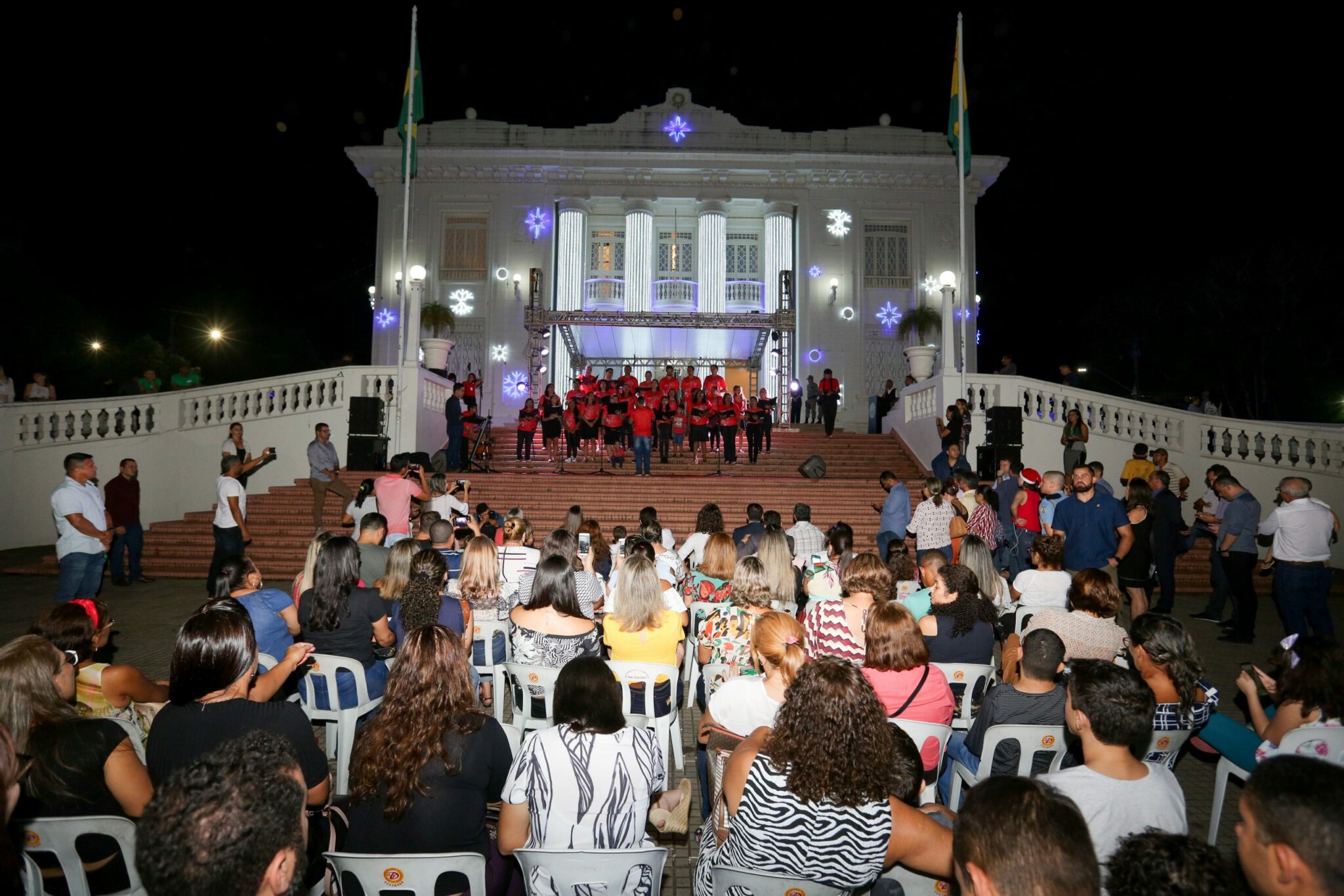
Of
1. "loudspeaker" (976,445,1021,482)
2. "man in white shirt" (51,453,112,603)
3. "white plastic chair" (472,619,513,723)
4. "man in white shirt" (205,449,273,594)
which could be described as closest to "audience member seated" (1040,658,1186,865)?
"white plastic chair" (472,619,513,723)

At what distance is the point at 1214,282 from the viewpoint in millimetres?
29344

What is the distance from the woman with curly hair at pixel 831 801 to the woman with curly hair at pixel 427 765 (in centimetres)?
96

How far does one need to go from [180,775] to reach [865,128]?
1065 inches

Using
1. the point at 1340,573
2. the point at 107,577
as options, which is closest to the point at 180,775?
the point at 107,577

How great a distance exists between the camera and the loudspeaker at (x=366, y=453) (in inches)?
576

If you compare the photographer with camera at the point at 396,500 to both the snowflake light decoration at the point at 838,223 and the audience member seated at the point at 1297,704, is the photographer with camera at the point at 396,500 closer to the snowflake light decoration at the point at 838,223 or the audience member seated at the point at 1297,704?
the audience member seated at the point at 1297,704

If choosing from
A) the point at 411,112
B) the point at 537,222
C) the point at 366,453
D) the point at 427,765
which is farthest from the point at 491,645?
the point at 537,222

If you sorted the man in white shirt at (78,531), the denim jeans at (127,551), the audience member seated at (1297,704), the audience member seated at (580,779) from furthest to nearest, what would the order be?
1. the denim jeans at (127,551)
2. the man in white shirt at (78,531)
3. the audience member seated at (1297,704)
4. the audience member seated at (580,779)

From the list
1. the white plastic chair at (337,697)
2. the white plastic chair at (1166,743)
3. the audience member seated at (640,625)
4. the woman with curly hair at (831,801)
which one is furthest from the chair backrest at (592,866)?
the white plastic chair at (1166,743)

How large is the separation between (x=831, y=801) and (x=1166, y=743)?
2.50 metres

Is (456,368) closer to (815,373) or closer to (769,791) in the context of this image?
(815,373)

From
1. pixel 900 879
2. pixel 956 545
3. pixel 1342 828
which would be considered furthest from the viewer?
pixel 956 545

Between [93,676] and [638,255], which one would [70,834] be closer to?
[93,676]

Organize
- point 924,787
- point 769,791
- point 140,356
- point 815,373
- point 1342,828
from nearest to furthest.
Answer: point 1342,828, point 769,791, point 924,787, point 815,373, point 140,356
